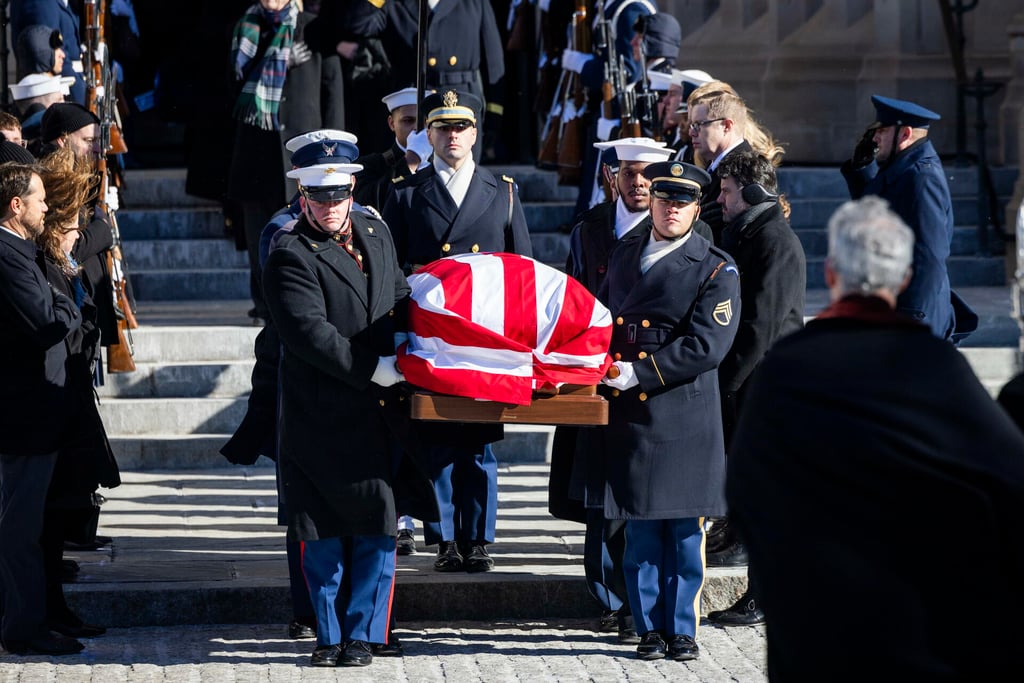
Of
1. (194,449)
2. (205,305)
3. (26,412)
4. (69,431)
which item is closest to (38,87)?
(194,449)

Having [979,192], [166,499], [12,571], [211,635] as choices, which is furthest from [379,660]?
[979,192]

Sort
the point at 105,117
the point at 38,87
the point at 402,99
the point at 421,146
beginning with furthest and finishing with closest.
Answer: the point at 105,117 → the point at 38,87 → the point at 402,99 → the point at 421,146

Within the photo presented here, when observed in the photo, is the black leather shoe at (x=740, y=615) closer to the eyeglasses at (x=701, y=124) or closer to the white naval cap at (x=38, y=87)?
the eyeglasses at (x=701, y=124)

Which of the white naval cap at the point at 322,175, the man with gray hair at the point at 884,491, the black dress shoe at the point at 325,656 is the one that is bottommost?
the black dress shoe at the point at 325,656

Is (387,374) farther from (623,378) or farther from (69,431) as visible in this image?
(69,431)

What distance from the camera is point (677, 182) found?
6543mm

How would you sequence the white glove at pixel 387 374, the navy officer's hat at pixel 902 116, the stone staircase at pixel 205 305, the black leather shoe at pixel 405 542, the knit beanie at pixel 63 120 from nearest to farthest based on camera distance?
the white glove at pixel 387 374 → the navy officer's hat at pixel 902 116 → the black leather shoe at pixel 405 542 → the knit beanie at pixel 63 120 → the stone staircase at pixel 205 305

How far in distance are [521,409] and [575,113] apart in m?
5.31

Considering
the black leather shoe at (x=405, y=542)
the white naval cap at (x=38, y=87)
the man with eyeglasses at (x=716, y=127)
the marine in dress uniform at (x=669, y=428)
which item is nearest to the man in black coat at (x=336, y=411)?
the marine in dress uniform at (x=669, y=428)

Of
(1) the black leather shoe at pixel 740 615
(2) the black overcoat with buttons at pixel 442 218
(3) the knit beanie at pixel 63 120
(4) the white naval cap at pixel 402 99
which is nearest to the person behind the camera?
(1) the black leather shoe at pixel 740 615

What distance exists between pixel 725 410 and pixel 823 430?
3.35 metres

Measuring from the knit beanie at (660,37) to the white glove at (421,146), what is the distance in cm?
260

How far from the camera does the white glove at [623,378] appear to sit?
21.1 ft

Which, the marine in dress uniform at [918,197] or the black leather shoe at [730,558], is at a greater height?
the marine in dress uniform at [918,197]
